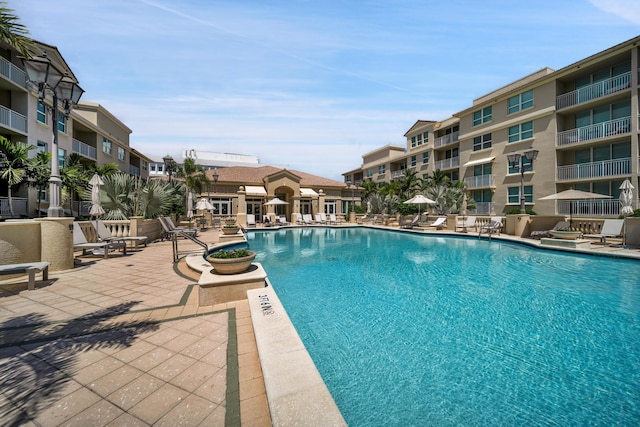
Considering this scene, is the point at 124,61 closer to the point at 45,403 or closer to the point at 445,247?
the point at 45,403

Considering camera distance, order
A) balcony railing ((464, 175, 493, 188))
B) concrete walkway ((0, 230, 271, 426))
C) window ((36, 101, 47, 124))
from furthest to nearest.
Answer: balcony railing ((464, 175, 493, 188))
window ((36, 101, 47, 124))
concrete walkway ((0, 230, 271, 426))

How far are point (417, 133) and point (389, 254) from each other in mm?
28495

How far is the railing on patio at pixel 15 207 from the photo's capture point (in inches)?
624

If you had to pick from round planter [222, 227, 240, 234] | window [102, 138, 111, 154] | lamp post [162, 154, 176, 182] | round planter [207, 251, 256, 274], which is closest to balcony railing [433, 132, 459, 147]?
round planter [222, 227, 240, 234]

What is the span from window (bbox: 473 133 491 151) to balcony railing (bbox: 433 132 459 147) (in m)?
3.11

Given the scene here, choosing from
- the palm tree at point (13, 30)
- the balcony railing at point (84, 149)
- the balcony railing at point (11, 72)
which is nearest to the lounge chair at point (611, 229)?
the palm tree at point (13, 30)

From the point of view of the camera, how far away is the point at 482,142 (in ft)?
89.1

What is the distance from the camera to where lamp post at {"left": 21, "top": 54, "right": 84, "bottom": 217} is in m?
6.38

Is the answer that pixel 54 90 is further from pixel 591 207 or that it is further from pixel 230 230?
pixel 591 207

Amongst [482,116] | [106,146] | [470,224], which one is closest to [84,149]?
[106,146]

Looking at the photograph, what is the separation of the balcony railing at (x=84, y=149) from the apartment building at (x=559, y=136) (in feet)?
106

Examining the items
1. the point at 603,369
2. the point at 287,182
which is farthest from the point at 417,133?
→ the point at 603,369

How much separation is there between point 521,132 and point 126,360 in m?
29.6

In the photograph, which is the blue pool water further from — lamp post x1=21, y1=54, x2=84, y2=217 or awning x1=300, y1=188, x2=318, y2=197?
awning x1=300, y1=188, x2=318, y2=197
